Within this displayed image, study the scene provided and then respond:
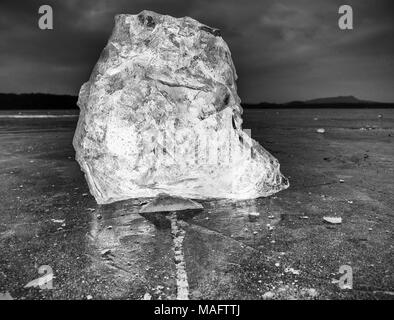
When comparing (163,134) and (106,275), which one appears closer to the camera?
(106,275)

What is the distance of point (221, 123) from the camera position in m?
4.50

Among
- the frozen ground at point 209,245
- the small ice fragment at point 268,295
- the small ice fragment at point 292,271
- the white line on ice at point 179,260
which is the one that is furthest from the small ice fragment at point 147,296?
the small ice fragment at point 292,271

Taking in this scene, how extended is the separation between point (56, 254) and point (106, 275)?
0.69 meters

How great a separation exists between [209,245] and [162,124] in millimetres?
1982

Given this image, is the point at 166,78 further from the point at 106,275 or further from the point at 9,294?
the point at 9,294

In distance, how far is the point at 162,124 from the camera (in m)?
4.36

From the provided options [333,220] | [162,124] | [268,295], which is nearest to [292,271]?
[268,295]

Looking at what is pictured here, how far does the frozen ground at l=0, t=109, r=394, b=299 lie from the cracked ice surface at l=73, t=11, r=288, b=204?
390 millimetres

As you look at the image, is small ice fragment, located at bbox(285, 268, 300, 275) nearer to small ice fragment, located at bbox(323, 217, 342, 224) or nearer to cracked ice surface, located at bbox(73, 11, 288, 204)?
small ice fragment, located at bbox(323, 217, 342, 224)

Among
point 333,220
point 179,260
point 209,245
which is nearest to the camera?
point 179,260

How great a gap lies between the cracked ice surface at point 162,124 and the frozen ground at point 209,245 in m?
0.39

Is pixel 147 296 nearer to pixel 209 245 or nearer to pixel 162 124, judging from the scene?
pixel 209 245
